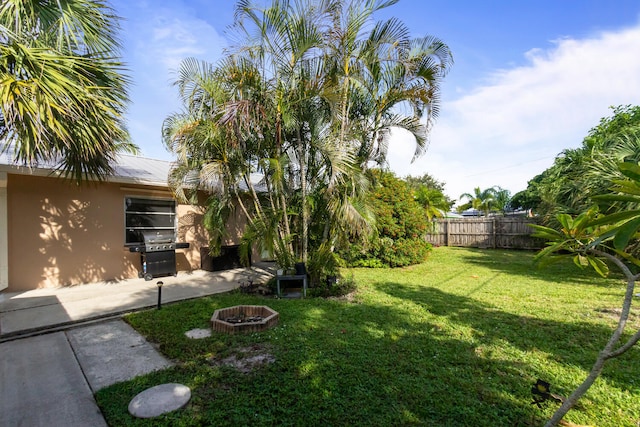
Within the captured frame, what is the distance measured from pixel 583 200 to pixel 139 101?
10.3m

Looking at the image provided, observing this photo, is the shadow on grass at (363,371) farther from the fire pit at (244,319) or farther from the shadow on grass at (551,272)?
the shadow on grass at (551,272)

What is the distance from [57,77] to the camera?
344 cm

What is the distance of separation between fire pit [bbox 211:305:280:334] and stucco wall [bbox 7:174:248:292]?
4.45 meters

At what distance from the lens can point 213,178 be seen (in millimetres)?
5754

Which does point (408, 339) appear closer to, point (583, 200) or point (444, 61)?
point (444, 61)

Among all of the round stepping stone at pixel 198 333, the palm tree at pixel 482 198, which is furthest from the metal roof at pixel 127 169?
the palm tree at pixel 482 198

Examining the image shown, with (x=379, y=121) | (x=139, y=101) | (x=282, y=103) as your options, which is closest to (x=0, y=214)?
(x=139, y=101)

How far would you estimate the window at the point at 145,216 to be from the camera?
24.7 ft

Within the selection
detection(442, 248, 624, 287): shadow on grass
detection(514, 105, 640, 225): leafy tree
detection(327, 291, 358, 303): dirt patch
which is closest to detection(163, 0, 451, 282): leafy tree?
detection(327, 291, 358, 303): dirt patch

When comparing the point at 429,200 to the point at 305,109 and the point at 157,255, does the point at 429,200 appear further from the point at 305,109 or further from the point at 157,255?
the point at 157,255

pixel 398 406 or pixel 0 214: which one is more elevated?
pixel 0 214

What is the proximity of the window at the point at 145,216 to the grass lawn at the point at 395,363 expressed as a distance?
3328 mm

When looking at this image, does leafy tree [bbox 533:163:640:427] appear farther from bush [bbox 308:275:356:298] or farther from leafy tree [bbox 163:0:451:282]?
bush [bbox 308:275:356:298]

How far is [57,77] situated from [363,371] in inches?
183
